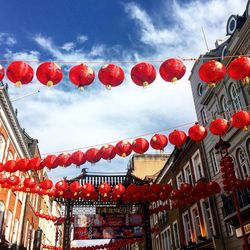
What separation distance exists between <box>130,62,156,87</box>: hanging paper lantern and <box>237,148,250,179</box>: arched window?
8842 millimetres

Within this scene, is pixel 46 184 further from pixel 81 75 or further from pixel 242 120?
pixel 242 120

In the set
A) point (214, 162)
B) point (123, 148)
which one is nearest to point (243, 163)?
point (214, 162)

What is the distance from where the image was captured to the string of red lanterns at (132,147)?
382 inches

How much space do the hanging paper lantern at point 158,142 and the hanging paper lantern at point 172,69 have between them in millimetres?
3228

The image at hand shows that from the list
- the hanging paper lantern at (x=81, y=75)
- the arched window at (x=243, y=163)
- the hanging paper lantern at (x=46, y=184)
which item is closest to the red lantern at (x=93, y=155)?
the hanging paper lantern at (x=46, y=184)

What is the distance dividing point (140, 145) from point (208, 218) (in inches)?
403

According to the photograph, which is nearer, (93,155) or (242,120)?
(242,120)

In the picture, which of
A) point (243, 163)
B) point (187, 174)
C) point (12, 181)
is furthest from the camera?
point (187, 174)

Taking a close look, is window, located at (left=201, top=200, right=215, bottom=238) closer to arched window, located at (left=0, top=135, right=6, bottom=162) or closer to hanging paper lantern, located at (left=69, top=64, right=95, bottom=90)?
hanging paper lantern, located at (left=69, top=64, right=95, bottom=90)

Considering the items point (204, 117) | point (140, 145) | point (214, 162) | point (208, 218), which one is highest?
point (204, 117)

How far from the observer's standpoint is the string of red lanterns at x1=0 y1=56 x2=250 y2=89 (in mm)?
6711

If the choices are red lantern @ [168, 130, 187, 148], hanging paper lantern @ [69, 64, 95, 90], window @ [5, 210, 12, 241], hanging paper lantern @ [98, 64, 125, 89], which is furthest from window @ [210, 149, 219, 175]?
window @ [5, 210, 12, 241]

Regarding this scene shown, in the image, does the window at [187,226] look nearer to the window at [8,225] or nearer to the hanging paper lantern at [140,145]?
the hanging paper lantern at [140,145]

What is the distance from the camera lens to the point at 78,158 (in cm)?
1089
